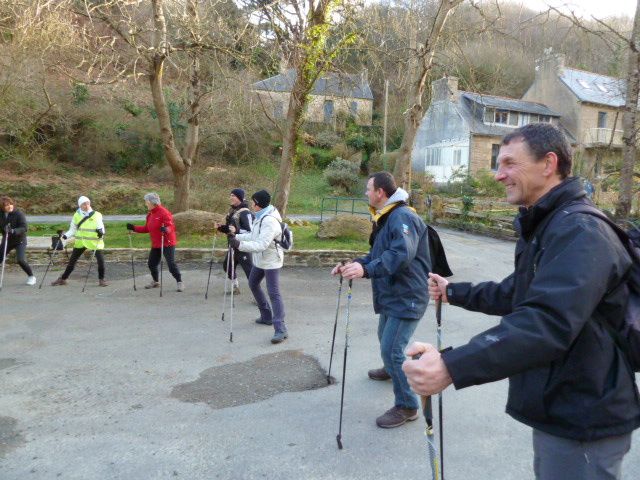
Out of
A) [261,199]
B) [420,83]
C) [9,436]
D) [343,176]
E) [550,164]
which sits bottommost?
[9,436]

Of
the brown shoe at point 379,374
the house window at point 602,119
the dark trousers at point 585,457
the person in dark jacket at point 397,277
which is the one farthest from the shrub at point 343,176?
the dark trousers at point 585,457

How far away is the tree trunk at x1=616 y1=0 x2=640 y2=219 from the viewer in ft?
29.6

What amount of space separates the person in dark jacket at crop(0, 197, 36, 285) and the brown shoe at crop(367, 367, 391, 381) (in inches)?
306

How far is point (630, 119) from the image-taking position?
9367 millimetres

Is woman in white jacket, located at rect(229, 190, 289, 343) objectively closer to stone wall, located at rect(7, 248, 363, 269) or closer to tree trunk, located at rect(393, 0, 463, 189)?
stone wall, located at rect(7, 248, 363, 269)

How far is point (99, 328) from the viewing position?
7.05m

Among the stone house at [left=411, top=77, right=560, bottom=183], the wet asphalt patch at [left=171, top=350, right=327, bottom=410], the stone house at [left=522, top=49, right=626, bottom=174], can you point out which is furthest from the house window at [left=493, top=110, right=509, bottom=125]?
the wet asphalt patch at [left=171, top=350, right=327, bottom=410]

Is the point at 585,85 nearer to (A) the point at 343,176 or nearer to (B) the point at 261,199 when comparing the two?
(A) the point at 343,176

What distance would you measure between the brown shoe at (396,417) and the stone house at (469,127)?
29.7 meters

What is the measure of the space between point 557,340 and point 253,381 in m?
4.07

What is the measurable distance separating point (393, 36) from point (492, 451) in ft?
38.6

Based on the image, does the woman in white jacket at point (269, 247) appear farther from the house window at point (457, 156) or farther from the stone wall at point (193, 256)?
the house window at point (457, 156)

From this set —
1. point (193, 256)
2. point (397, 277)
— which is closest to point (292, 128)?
point (193, 256)

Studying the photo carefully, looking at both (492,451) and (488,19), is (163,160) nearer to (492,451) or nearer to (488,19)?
(488,19)
